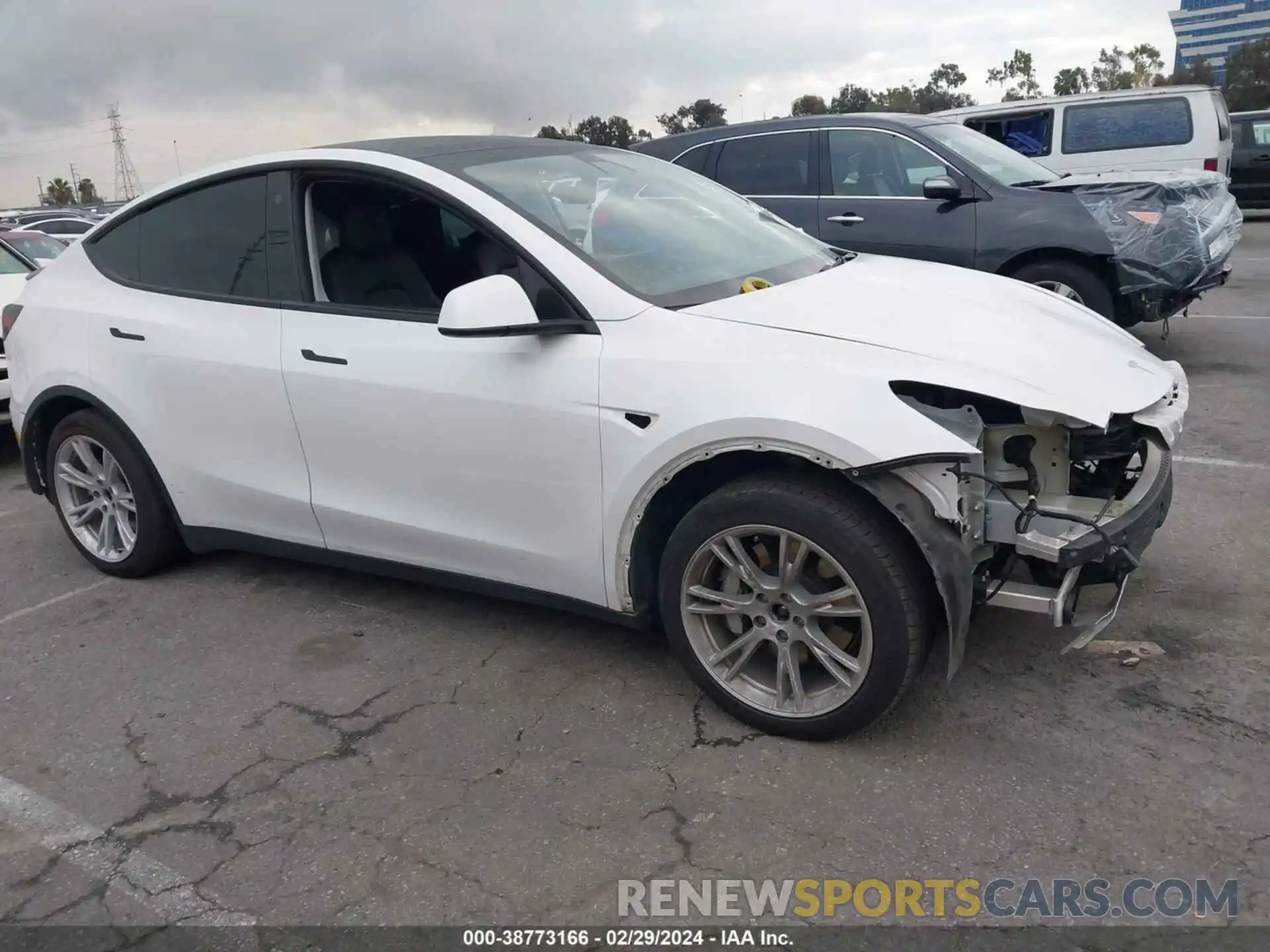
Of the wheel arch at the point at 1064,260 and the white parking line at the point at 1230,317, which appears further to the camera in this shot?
the white parking line at the point at 1230,317

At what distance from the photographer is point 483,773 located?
119 inches

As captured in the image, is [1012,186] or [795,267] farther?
[1012,186]

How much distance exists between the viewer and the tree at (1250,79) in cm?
4525

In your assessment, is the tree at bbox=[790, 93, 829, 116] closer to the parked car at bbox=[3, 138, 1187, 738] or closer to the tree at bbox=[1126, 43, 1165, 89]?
the tree at bbox=[1126, 43, 1165, 89]

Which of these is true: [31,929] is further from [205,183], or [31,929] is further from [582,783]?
[205,183]

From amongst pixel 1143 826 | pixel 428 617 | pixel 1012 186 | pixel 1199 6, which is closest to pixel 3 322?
pixel 428 617

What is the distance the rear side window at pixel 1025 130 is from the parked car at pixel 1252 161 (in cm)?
667

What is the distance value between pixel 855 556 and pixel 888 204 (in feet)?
17.7

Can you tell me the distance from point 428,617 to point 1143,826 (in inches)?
99.8

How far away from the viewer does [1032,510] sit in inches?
114

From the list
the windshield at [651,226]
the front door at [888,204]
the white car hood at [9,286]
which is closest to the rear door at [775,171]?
the front door at [888,204]

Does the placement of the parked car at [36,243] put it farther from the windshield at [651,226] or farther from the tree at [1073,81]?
the tree at [1073,81]

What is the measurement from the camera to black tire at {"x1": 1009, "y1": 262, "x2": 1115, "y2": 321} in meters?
7.07

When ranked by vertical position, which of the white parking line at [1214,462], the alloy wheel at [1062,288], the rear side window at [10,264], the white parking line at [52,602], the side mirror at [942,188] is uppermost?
the side mirror at [942,188]
